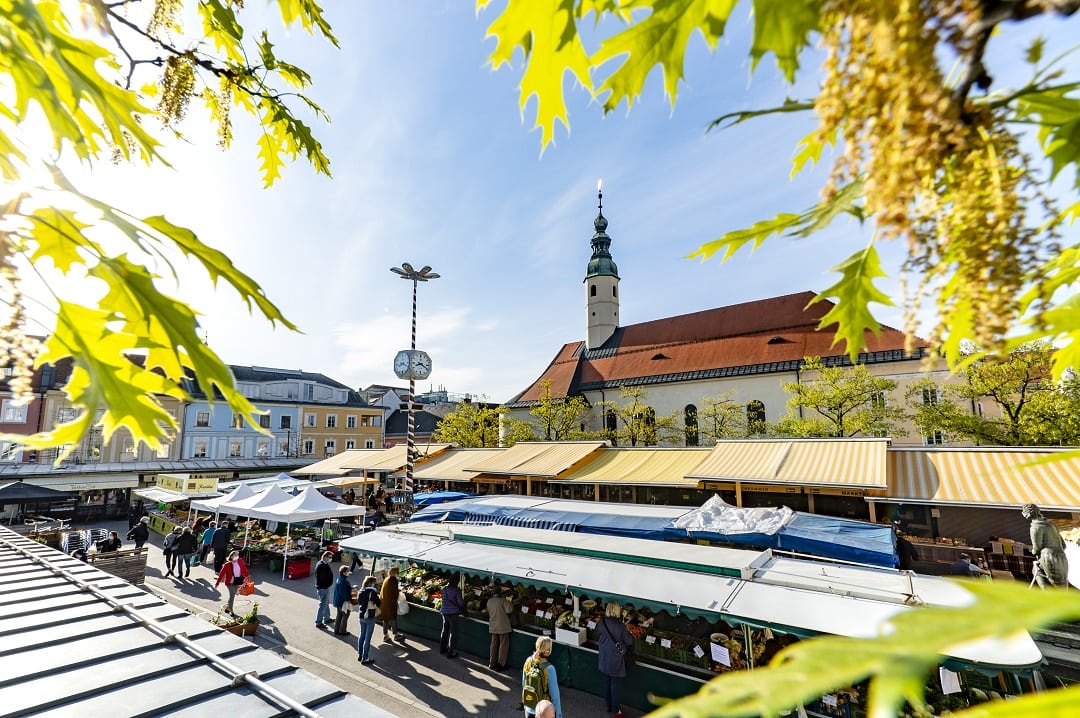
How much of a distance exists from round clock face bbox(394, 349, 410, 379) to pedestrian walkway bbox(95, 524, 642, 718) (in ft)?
32.3

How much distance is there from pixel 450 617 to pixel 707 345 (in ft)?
114

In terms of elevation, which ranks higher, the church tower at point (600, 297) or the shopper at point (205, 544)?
the church tower at point (600, 297)

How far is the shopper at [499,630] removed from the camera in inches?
379

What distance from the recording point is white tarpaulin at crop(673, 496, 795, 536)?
10469 mm

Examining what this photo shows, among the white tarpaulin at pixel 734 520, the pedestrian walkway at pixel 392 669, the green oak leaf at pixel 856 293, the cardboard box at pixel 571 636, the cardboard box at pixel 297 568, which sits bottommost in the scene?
the pedestrian walkway at pixel 392 669

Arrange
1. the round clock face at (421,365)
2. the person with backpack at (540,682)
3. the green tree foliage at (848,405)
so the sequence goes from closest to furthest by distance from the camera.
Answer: the person with backpack at (540,682) < the round clock face at (421,365) < the green tree foliage at (848,405)

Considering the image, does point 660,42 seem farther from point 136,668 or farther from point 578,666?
point 578,666

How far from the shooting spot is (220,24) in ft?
10.9

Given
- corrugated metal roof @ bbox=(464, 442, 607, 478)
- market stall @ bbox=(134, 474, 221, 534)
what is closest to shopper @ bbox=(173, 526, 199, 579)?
market stall @ bbox=(134, 474, 221, 534)

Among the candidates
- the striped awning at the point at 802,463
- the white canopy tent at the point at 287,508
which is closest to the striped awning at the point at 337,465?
the white canopy tent at the point at 287,508

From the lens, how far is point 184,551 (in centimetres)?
1548

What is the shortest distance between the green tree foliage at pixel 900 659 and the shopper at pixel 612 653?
8.14 m

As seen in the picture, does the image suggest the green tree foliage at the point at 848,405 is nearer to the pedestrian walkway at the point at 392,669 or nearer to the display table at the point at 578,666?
the display table at the point at 578,666

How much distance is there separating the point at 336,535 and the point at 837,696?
57.3 ft
